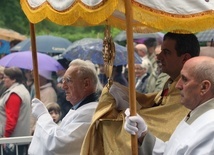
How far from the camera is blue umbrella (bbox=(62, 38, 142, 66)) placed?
1108cm

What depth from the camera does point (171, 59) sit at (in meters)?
5.62

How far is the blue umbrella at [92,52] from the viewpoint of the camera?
1108cm

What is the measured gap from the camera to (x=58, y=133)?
571 cm

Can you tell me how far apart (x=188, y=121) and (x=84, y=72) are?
1.53 m

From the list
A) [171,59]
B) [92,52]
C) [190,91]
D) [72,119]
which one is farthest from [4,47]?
[190,91]

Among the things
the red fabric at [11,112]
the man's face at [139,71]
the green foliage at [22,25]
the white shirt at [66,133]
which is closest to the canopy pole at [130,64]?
the white shirt at [66,133]

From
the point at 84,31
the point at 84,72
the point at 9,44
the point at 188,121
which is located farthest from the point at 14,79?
the point at 84,31

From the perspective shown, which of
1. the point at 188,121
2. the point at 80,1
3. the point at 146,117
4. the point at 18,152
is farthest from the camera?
the point at 18,152

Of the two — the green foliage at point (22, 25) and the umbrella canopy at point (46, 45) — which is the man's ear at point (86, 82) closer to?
the umbrella canopy at point (46, 45)

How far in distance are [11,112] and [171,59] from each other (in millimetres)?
3467

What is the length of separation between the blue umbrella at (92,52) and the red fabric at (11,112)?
234 cm

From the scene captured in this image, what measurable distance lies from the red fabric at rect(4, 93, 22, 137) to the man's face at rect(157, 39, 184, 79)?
3.38 m

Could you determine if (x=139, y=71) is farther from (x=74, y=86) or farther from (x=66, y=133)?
(x=66, y=133)

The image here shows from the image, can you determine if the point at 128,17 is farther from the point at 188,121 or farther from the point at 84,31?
the point at 84,31
